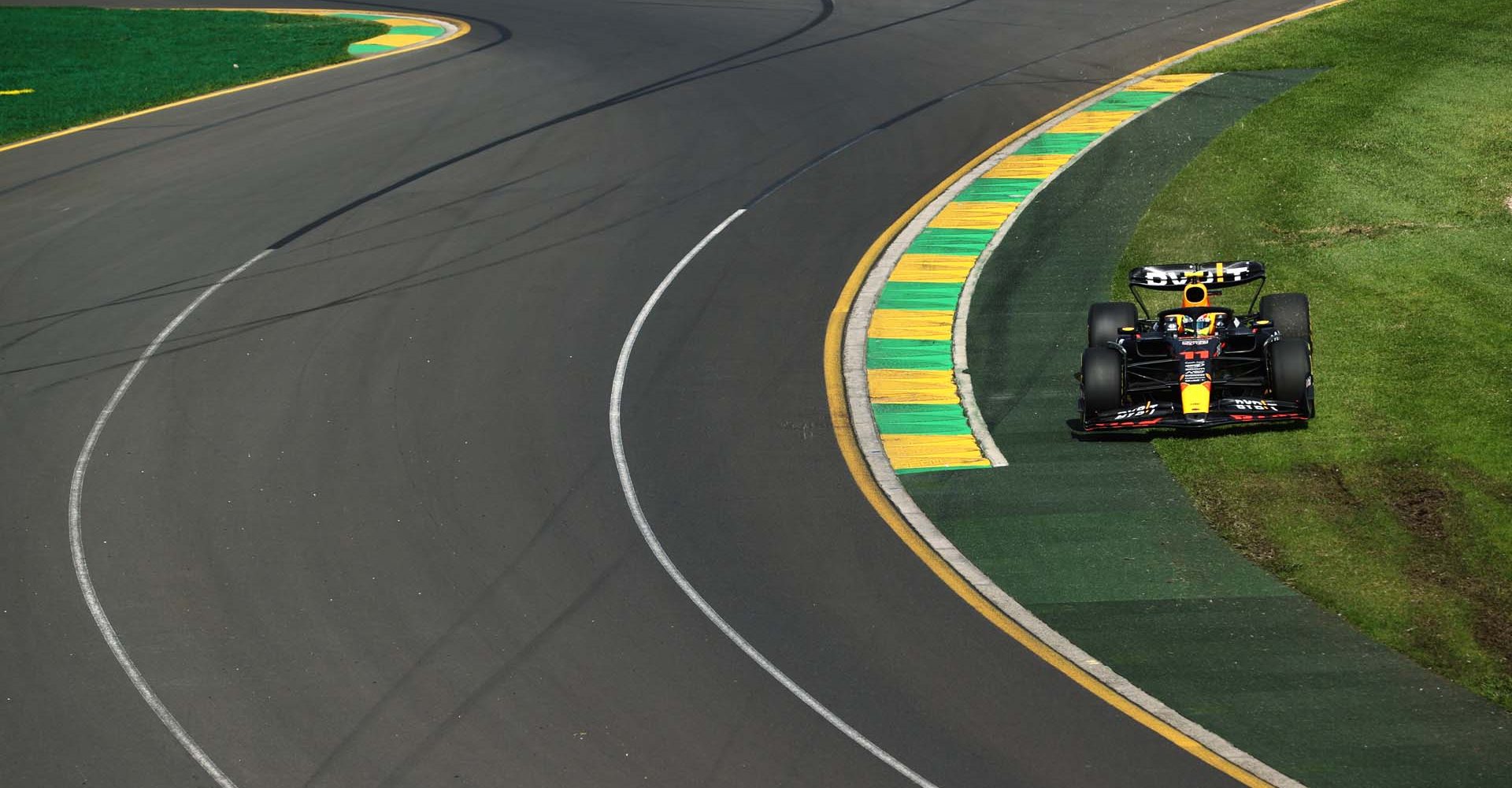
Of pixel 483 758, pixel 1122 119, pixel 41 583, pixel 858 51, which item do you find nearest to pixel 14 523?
pixel 41 583

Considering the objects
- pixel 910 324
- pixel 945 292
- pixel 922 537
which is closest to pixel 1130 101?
pixel 945 292

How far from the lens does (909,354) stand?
22875 millimetres

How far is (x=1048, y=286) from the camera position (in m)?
24.8

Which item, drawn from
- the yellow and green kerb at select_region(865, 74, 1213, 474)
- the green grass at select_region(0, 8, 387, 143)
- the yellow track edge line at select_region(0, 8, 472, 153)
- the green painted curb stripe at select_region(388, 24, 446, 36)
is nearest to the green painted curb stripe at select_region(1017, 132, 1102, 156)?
the yellow and green kerb at select_region(865, 74, 1213, 474)

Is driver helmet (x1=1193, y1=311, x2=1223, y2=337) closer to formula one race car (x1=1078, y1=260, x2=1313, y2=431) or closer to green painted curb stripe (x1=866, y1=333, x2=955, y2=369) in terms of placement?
formula one race car (x1=1078, y1=260, x2=1313, y2=431)

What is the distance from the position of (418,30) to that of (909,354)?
2711cm

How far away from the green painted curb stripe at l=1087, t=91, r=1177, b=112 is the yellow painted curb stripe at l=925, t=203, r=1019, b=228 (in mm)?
6034

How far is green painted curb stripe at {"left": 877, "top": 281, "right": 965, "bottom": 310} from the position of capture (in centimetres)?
2462

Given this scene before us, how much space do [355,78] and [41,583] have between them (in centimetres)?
2405

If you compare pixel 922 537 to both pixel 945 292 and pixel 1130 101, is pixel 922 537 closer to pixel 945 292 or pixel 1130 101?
pixel 945 292

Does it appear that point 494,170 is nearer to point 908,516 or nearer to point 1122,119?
point 1122,119

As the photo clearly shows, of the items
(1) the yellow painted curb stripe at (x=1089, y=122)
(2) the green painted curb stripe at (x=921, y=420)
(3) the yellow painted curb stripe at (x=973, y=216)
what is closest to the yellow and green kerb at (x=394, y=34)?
(1) the yellow painted curb stripe at (x=1089, y=122)

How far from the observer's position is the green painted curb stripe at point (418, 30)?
1759 inches

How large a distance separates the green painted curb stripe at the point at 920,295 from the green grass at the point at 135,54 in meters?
20.6
